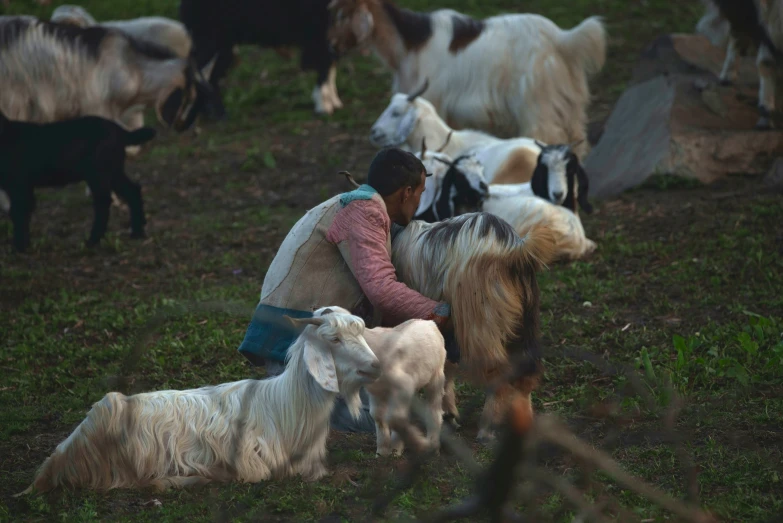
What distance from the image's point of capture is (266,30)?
37.9 ft

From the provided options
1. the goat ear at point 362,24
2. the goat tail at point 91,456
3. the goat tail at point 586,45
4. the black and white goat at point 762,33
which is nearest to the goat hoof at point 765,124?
the black and white goat at point 762,33

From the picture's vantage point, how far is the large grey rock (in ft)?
25.7

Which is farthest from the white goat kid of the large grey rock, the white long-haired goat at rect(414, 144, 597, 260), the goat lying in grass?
the large grey rock

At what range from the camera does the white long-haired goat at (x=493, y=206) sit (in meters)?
6.38

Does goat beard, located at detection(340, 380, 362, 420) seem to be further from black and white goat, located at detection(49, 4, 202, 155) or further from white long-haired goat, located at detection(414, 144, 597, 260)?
black and white goat, located at detection(49, 4, 202, 155)

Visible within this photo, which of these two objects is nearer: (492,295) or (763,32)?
(492,295)

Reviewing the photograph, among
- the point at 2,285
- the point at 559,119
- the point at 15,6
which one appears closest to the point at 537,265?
the point at 2,285

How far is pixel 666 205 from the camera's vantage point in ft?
24.6

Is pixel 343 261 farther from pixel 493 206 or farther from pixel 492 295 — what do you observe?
pixel 493 206

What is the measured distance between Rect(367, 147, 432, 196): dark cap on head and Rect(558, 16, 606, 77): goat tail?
16.9 ft

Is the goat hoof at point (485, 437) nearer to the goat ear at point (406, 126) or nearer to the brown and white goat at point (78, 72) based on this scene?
the goat ear at point (406, 126)

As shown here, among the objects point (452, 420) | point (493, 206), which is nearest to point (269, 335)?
point (452, 420)

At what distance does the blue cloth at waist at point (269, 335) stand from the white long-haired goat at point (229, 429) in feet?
1.35

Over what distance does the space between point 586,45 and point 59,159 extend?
4.60m
